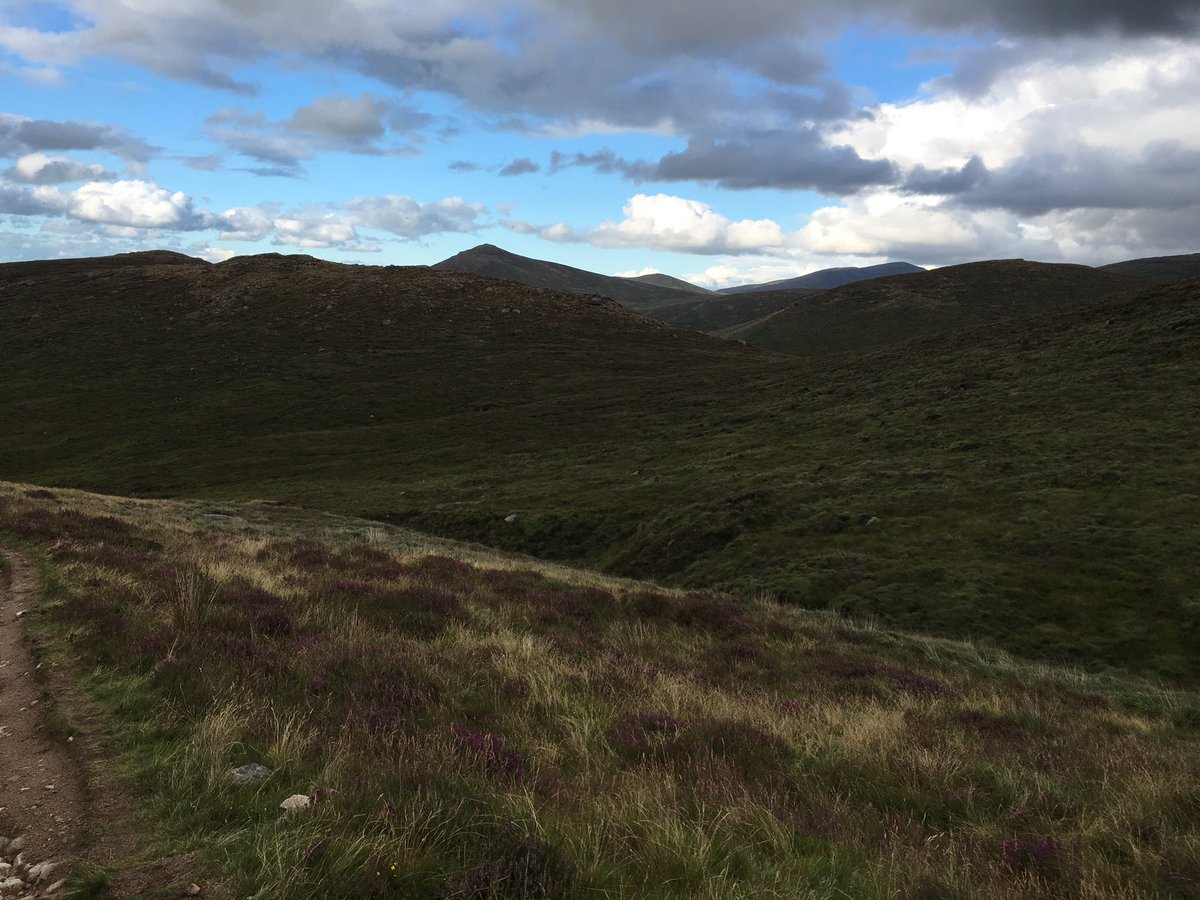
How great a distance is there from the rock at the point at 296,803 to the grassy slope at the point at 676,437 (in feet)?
62.3

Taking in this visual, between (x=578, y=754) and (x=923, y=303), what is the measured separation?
177059mm

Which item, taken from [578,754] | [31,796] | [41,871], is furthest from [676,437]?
[41,871]

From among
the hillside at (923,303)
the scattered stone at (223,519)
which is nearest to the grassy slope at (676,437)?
the scattered stone at (223,519)

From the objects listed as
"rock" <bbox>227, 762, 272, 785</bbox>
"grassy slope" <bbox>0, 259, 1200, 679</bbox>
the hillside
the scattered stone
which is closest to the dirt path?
"rock" <bbox>227, 762, 272, 785</bbox>

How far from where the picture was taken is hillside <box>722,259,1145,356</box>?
15100 cm

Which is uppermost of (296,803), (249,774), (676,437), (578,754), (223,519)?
(296,803)

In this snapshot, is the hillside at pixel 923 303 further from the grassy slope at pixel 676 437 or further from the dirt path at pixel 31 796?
the dirt path at pixel 31 796

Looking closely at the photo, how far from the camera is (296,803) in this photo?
456cm

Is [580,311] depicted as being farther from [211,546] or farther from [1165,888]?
[1165,888]

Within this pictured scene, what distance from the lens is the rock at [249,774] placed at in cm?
498

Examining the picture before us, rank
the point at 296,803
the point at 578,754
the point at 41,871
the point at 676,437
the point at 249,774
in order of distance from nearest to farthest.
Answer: the point at 41,871 → the point at 296,803 → the point at 249,774 → the point at 578,754 → the point at 676,437

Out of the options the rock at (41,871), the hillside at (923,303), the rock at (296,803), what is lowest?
the rock at (296,803)

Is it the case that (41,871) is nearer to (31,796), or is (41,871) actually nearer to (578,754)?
(31,796)

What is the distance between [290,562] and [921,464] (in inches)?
1157
